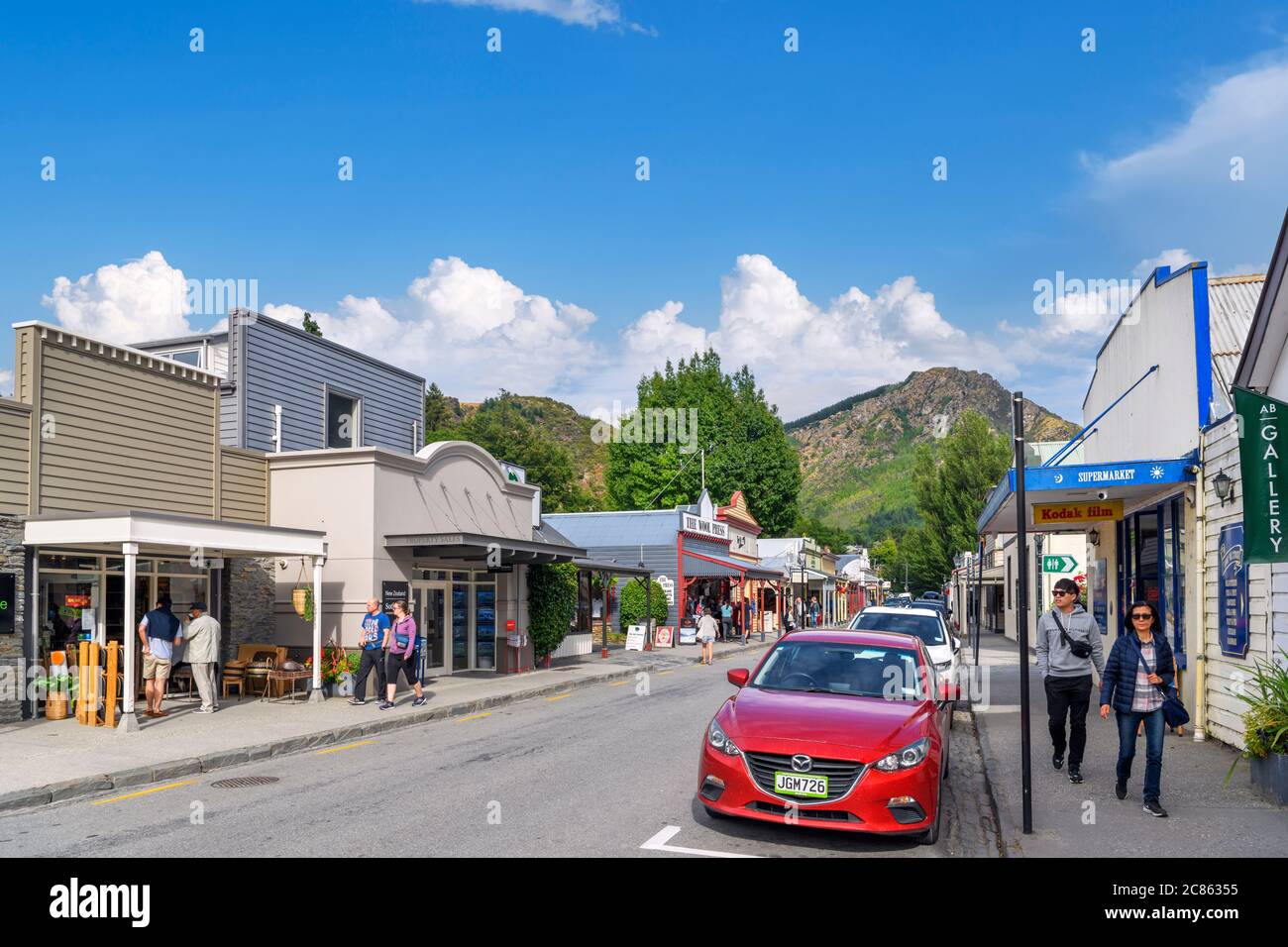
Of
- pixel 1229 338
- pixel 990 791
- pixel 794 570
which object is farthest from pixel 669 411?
pixel 990 791

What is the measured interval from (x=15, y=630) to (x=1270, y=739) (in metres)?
14.3

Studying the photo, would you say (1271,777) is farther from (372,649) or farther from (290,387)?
(290,387)

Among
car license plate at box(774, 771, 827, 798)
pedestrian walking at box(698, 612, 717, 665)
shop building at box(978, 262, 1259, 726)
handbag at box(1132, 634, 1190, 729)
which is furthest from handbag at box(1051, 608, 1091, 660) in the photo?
pedestrian walking at box(698, 612, 717, 665)

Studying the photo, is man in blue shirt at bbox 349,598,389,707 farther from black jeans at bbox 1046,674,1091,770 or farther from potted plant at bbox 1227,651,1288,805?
potted plant at bbox 1227,651,1288,805

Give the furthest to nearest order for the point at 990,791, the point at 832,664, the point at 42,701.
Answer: the point at 42,701 < the point at 990,791 < the point at 832,664

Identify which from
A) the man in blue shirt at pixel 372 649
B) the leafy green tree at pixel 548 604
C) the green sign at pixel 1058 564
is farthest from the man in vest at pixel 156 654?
the green sign at pixel 1058 564

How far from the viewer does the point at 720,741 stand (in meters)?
7.62

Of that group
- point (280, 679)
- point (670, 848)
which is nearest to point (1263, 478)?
point (670, 848)

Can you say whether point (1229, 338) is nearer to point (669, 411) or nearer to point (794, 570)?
point (794, 570)

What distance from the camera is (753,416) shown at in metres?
66.2

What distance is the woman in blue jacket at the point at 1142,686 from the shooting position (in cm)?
855

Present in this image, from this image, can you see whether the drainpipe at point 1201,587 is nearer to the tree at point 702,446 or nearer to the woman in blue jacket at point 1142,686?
the woman in blue jacket at point 1142,686

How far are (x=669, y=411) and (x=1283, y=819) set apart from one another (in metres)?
56.7

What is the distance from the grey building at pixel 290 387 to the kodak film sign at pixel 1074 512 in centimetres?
1412
